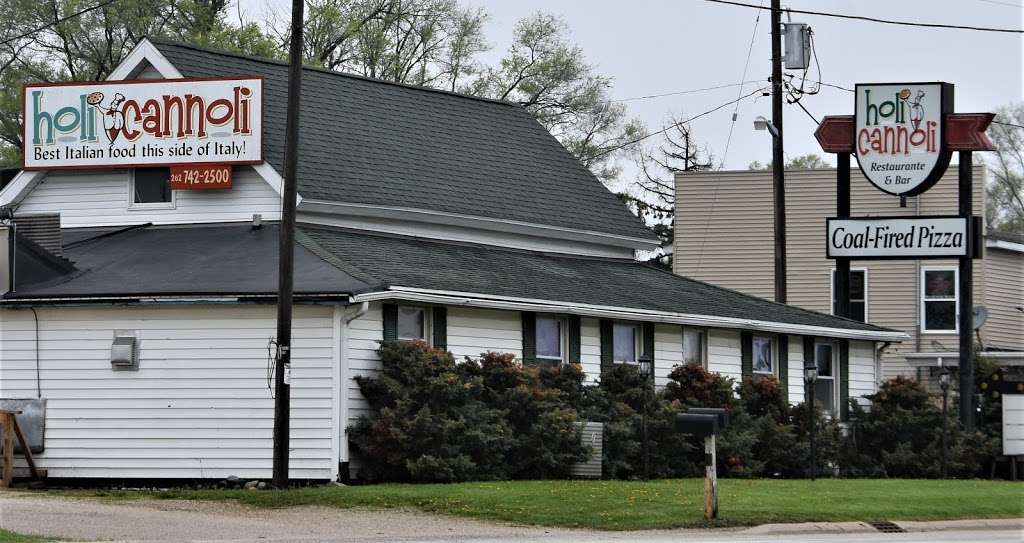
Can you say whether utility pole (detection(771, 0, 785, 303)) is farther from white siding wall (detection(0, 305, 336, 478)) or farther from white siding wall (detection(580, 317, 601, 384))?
white siding wall (detection(0, 305, 336, 478))

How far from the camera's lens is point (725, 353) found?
34156mm

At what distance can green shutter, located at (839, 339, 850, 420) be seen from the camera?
36.7 m

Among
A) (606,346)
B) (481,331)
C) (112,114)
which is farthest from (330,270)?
(606,346)

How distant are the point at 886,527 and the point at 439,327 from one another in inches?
363

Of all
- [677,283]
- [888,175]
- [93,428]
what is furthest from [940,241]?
[93,428]

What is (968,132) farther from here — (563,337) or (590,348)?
(563,337)

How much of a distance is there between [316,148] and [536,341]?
222 inches

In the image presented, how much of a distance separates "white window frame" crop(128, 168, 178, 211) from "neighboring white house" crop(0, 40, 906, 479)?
4 cm

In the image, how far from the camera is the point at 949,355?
42969mm

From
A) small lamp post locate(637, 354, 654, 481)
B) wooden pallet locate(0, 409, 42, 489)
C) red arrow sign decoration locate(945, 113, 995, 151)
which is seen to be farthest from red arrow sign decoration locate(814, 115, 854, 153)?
wooden pallet locate(0, 409, 42, 489)

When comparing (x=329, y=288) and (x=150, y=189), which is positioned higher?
(x=150, y=189)

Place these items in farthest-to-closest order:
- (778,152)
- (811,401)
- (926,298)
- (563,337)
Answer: (926,298) < (778,152) < (563,337) < (811,401)

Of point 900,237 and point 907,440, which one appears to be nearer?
point 907,440

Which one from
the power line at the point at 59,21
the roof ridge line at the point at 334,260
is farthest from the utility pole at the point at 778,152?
the power line at the point at 59,21
